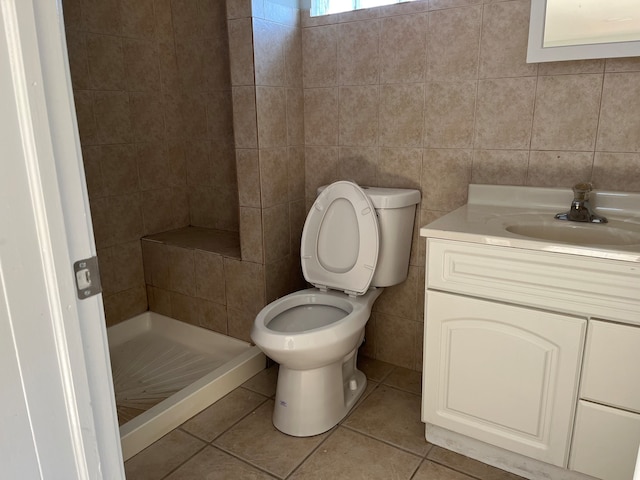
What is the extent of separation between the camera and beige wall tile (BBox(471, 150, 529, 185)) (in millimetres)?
1800

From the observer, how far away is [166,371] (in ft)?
7.44

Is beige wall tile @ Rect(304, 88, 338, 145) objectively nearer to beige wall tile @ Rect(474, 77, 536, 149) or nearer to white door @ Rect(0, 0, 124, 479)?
beige wall tile @ Rect(474, 77, 536, 149)

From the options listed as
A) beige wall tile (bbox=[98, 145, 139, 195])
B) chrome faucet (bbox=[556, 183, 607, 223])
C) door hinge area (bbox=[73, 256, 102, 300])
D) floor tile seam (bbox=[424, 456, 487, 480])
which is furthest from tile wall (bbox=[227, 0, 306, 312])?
door hinge area (bbox=[73, 256, 102, 300])

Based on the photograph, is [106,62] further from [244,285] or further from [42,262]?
[42,262]

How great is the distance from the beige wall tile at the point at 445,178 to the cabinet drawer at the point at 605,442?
87cm

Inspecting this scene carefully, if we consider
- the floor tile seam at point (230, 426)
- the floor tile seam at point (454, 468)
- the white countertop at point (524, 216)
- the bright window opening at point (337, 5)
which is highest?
the bright window opening at point (337, 5)

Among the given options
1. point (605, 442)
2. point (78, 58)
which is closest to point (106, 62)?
point (78, 58)

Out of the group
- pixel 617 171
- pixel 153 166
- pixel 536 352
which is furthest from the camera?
pixel 153 166

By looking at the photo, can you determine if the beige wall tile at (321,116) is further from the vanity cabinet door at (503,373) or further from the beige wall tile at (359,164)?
the vanity cabinet door at (503,373)

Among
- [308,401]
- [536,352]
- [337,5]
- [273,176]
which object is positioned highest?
[337,5]

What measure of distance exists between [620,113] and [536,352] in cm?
85

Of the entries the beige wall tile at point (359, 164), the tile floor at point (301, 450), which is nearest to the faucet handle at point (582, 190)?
the beige wall tile at point (359, 164)

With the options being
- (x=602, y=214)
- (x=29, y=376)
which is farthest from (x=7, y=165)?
(x=602, y=214)

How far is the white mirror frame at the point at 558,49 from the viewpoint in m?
1.47
